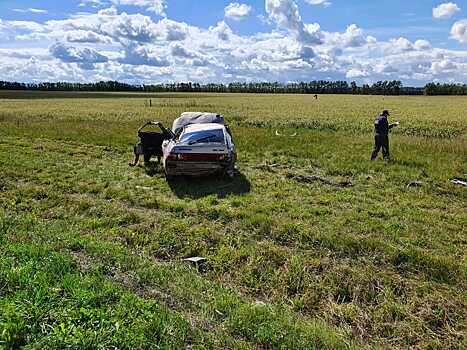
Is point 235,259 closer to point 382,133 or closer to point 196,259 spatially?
point 196,259

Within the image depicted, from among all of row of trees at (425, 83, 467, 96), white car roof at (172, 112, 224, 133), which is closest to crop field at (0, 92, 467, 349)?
white car roof at (172, 112, 224, 133)

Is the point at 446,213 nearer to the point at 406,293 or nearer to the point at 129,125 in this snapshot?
the point at 406,293

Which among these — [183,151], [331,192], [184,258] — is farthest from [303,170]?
[184,258]

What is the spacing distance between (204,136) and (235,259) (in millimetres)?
5596

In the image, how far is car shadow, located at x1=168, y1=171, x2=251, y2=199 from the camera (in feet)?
30.5

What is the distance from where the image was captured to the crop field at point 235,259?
361cm

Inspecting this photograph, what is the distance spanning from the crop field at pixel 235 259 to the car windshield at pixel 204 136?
1.09 meters

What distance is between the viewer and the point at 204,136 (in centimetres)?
1056

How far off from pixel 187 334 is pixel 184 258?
2141 mm

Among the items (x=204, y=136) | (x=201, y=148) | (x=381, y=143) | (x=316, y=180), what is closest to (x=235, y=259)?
(x=201, y=148)

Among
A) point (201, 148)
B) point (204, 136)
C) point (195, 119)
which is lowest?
point (201, 148)

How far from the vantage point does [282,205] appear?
8.17m

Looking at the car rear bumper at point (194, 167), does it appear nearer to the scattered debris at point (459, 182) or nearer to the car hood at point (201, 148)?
the car hood at point (201, 148)

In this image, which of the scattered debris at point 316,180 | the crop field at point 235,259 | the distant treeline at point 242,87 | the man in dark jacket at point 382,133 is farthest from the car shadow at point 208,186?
the distant treeline at point 242,87
